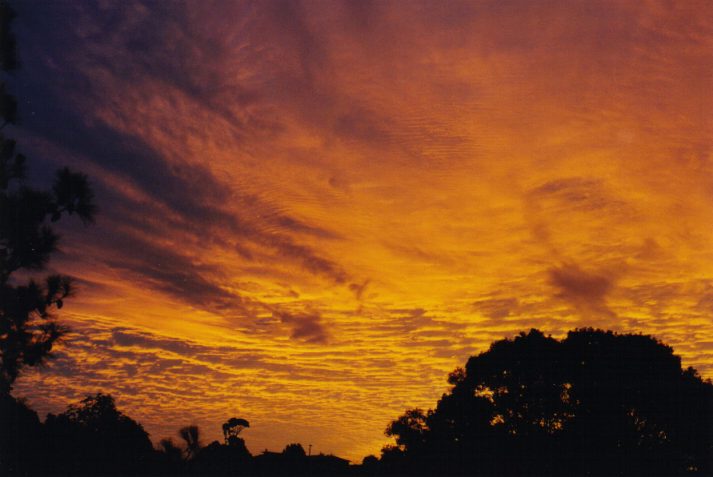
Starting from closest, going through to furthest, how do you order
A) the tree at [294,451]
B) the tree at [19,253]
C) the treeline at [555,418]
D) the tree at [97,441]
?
the tree at [19,253]
the tree at [97,441]
the treeline at [555,418]
the tree at [294,451]

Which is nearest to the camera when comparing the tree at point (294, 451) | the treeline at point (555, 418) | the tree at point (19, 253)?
the tree at point (19, 253)

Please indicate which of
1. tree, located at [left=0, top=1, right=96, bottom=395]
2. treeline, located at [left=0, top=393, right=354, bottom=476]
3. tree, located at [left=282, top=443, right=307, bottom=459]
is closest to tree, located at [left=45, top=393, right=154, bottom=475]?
treeline, located at [left=0, top=393, right=354, bottom=476]

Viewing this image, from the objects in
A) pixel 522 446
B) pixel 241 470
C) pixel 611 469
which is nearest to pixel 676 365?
pixel 611 469

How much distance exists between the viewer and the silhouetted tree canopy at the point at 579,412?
38.7m

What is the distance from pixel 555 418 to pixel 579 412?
1.96m

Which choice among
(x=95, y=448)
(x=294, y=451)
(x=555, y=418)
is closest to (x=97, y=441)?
(x=95, y=448)

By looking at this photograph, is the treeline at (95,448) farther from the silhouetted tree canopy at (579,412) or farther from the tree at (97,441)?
the silhouetted tree canopy at (579,412)

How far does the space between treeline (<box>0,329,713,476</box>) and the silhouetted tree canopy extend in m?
0.07

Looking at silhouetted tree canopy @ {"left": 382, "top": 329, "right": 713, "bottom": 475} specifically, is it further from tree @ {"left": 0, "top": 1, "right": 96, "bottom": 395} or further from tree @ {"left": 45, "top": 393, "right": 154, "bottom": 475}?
tree @ {"left": 0, "top": 1, "right": 96, "bottom": 395}

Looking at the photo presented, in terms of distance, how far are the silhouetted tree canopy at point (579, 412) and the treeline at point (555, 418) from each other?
2.8 inches

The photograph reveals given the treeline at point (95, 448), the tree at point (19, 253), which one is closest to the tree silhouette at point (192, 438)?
the treeline at point (95, 448)

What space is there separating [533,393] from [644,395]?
7390 millimetres

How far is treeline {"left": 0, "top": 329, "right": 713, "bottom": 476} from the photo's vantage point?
37.4 metres

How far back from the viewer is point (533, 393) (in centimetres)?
4291
